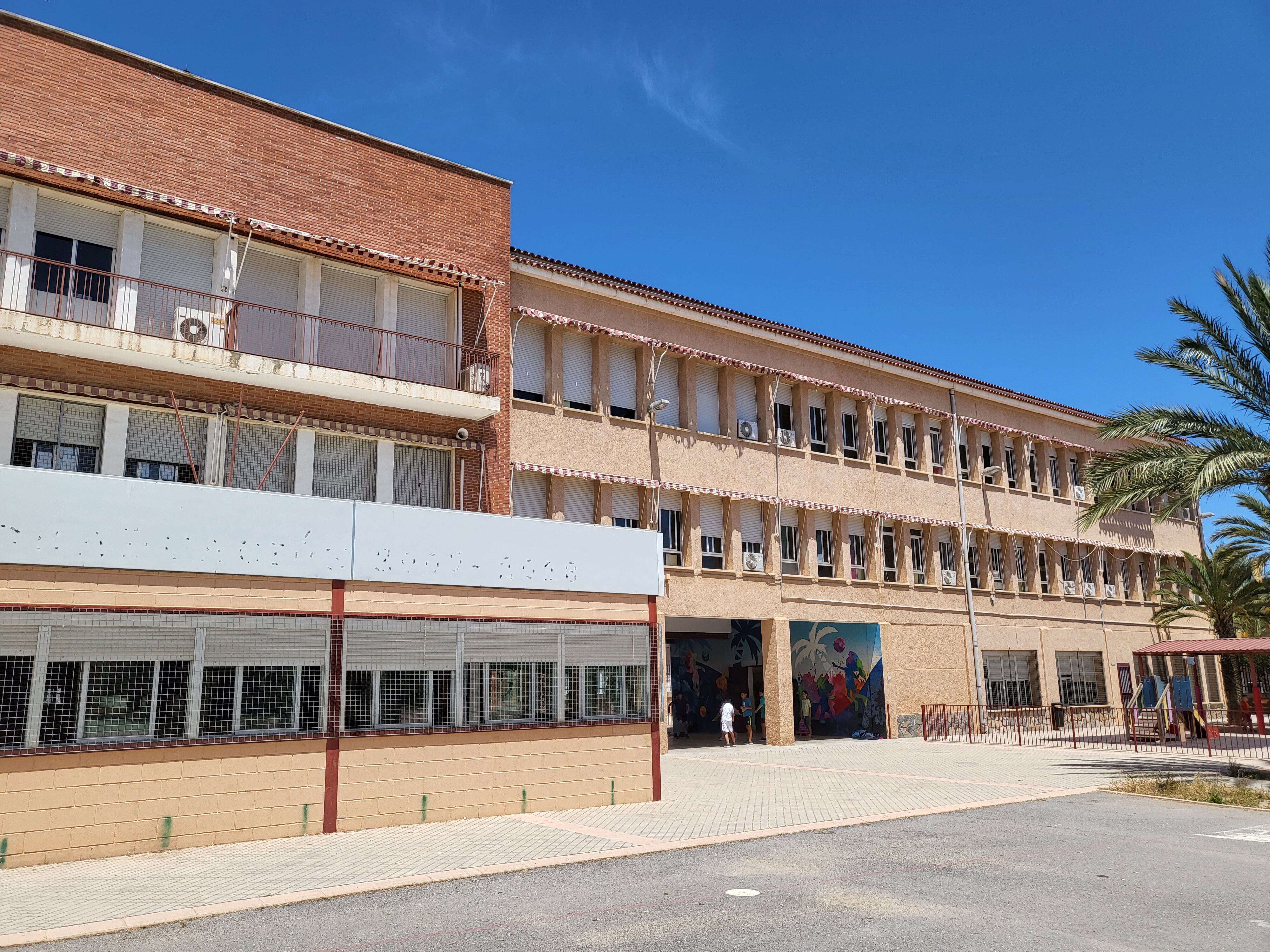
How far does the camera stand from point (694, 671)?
1209 inches

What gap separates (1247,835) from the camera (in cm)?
1211

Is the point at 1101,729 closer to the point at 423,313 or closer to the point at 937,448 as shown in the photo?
the point at 937,448

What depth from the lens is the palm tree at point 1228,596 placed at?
115 ft

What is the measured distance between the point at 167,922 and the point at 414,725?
5077mm

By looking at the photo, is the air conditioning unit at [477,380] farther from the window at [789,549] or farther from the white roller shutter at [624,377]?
the window at [789,549]

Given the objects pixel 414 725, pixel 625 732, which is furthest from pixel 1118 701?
pixel 414 725

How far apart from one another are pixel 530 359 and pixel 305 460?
7024mm

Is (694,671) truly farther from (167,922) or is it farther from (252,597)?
(167,922)

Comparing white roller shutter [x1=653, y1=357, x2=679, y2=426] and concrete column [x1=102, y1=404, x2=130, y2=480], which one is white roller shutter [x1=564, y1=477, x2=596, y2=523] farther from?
concrete column [x1=102, y1=404, x2=130, y2=480]

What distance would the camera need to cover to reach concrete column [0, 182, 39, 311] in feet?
51.0

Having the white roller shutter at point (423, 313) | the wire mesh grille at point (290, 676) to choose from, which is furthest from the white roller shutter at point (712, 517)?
the wire mesh grille at point (290, 676)

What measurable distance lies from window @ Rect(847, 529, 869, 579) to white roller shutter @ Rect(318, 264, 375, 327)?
16.3 metres

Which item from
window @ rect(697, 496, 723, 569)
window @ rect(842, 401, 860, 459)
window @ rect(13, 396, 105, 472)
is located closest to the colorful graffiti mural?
window @ rect(697, 496, 723, 569)

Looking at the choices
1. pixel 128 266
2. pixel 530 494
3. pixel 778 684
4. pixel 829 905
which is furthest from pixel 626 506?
pixel 829 905
